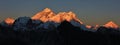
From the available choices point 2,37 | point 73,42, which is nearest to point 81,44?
point 73,42

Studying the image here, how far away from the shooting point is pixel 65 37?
16075 cm

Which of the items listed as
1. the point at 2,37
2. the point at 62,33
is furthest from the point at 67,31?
the point at 2,37

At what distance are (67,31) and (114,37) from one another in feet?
57.0

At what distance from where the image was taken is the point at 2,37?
471ft

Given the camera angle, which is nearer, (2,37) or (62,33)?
(2,37)

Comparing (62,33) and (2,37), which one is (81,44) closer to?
(62,33)

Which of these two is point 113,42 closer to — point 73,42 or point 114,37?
point 114,37

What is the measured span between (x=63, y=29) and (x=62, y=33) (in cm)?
402

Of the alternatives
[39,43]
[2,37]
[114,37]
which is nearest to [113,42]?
[114,37]

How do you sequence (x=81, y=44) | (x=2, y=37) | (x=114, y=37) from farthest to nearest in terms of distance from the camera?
1. (x=114, y=37)
2. (x=81, y=44)
3. (x=2, y=37)

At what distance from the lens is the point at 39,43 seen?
17300 cm

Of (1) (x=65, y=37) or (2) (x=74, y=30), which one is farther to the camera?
(2) (x=74, y=30)


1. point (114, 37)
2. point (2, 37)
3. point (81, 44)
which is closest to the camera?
point (2, 37)

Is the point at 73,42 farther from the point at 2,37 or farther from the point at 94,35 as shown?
the point at 2,37
